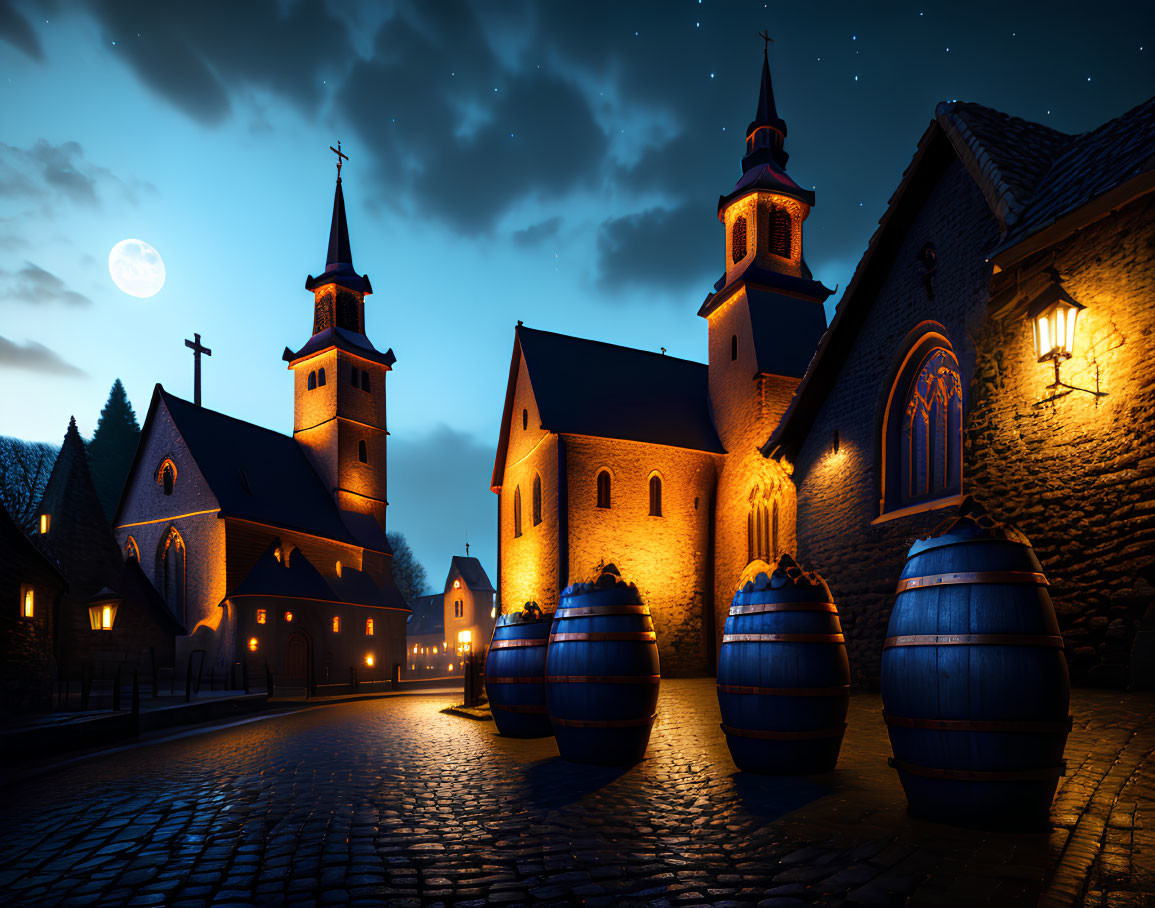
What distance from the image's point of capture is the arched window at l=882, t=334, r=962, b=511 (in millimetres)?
12016

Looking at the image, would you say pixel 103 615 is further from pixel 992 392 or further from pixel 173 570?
pixel 992 392

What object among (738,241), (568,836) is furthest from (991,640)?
(738,241)

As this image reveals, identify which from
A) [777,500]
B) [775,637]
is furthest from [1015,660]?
[777,500]

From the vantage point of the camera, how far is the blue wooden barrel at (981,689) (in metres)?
4.65

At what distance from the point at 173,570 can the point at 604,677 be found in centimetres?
3137

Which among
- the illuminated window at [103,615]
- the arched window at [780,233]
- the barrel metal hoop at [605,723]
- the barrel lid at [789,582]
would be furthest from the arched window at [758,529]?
the illuminated window at [103,615]

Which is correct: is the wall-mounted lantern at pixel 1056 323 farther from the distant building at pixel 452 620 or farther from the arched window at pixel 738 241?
the distant building at pixel 452 620

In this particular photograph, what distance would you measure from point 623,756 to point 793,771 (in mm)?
1824

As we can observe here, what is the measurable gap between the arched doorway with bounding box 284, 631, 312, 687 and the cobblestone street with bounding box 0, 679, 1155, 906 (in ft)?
84.6

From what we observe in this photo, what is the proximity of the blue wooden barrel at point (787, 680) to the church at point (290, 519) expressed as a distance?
24.6 metres

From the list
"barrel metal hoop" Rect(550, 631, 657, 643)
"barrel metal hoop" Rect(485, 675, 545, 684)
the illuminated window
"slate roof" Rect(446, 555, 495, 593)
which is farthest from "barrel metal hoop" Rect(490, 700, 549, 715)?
"slate roof" Rect(446, 555, 495, 593)

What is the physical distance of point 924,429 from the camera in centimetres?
1266

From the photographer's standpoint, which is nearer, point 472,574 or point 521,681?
point 521,681

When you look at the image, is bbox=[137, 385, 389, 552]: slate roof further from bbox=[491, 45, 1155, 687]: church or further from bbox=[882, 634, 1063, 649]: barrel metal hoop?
bbox=[882, 634, 1063, 649]: barrel metal hoop
